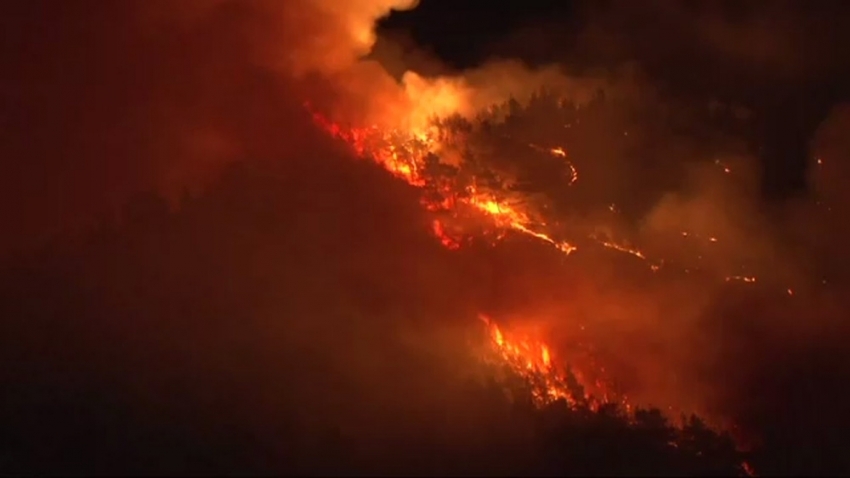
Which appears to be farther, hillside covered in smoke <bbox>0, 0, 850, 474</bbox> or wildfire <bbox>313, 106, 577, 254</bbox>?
wildfire <bbox>313, 106, 577, 254</bbox>

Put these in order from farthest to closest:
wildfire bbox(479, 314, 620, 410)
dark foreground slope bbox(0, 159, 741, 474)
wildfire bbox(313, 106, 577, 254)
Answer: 1. wildfire bbox(313, 106, 577, 254)
2. wildfire bbox(479, 314, 620, 410)
3. dark foreground slope bbox(0, 159, 741, 474)

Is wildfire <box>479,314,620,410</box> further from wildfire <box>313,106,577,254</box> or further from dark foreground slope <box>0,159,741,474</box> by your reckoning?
wildfire <box>313,106,577,254</box>

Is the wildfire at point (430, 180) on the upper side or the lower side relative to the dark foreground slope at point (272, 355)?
upper

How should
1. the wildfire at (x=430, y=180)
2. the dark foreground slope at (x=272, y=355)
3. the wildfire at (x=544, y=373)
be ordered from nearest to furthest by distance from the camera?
1. the dark foreground slope at (x=272, y=355)
2. the wildfire at (x=544, y=373)
3. the wildfire at (x=430, y=180)

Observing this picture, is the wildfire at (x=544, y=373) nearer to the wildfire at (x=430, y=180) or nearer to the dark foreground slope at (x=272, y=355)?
the dark foreground slope at (x=272, y=355)

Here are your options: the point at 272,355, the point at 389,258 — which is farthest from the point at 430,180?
the point at 272,355

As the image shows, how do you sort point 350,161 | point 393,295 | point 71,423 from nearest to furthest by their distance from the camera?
point 71,423, point 393,295, point 350,161

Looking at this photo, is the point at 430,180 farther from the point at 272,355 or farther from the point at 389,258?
the point at 272,355

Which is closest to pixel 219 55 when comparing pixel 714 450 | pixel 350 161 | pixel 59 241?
pixel 350 161

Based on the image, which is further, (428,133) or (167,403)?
(428,133)

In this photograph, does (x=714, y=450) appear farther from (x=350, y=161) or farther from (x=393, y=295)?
(x=350, y=161)

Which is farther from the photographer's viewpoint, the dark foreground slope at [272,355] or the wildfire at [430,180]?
the wildfire at [430,180]
